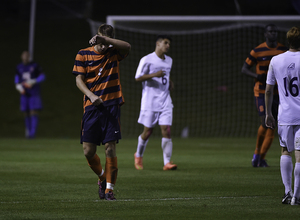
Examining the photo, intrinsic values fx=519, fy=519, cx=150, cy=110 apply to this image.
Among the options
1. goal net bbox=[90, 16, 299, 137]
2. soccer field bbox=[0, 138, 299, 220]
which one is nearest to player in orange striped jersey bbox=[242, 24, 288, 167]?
soccer field bbox=[0, 138, 299, 220]

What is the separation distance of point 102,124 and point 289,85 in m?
1.92

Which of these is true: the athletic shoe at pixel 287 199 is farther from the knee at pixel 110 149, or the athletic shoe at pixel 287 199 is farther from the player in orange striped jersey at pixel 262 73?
the player in orange striped jersey at pixel 262 73

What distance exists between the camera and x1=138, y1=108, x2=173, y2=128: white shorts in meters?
8.56

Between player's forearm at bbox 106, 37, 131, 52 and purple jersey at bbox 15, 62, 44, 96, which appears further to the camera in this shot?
purple jersey at bbox 15, 62, 44, 96

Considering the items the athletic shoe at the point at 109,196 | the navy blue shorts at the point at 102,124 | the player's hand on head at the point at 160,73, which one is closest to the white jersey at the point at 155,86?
the player's hand on head at the point at 160,73

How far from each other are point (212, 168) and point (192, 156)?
88.5 inches

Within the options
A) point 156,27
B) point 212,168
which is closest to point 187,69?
point 156,27

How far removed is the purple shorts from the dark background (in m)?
2.63

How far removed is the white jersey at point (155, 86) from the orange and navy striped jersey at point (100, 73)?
3.11 metres

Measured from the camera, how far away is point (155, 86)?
8750mm

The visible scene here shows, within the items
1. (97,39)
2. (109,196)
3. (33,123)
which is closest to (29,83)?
(33,123)

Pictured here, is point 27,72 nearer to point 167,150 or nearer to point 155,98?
point 155,98

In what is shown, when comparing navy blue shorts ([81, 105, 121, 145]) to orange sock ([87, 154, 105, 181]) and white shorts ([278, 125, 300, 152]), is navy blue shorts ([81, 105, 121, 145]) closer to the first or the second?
orange sock ([87, 154, 105, 181])

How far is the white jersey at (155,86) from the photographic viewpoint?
8633 mm
